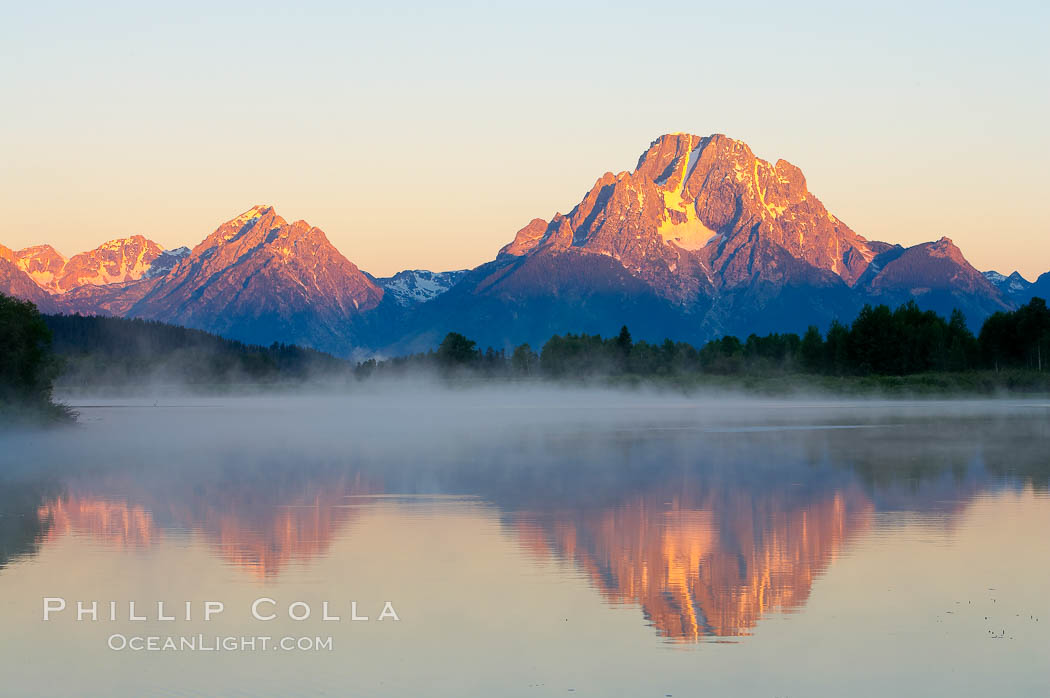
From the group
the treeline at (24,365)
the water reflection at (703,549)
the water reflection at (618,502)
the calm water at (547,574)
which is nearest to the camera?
the calm water at (547,574)

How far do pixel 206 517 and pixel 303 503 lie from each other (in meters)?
3.36

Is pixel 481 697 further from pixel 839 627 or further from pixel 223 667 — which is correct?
pixel 839 627

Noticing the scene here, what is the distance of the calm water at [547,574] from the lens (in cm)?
1541

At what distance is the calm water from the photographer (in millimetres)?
15406

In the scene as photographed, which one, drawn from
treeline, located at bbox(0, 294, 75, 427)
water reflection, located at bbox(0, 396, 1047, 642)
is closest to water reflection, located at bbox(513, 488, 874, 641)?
water reflection, located at bbox(0, 396, 1047, 642)

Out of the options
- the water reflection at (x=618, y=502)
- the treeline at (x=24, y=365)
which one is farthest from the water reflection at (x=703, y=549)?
the treeline at (x=24, y=365)

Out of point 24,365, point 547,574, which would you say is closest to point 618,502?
point 547,574

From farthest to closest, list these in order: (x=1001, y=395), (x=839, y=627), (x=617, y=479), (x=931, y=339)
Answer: (x=931, y=339) → (x=1001, y=395) → (x=617, y=479) → (x=839, y=627)

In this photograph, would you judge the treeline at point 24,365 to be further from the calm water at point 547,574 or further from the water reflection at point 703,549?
the water reflection at point 703,549

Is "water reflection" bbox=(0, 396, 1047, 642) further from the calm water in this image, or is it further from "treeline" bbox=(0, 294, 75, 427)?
"treeline" bbox=(0, 294, 75, 427)

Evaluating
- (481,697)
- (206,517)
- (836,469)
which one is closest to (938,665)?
(481,697)

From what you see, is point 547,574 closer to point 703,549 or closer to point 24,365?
point 703,549

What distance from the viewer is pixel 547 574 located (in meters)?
21.7

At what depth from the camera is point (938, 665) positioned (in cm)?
1553
